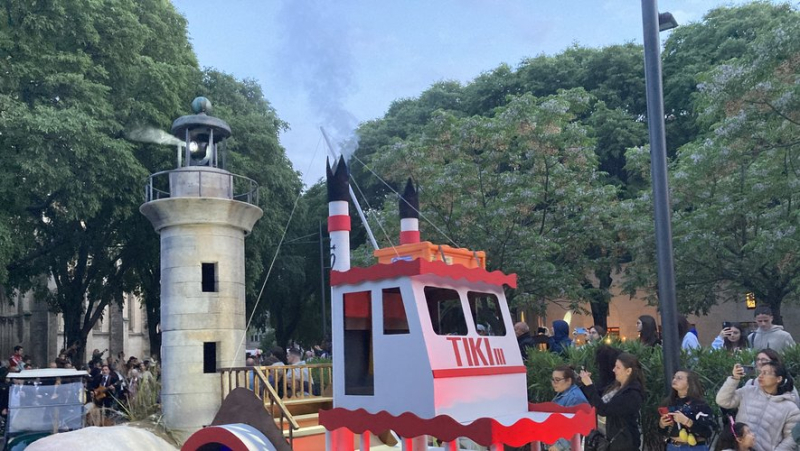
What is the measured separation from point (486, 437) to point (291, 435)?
358cm

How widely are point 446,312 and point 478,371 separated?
816 millimetres

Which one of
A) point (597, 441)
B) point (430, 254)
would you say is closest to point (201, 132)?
point (430, 254)

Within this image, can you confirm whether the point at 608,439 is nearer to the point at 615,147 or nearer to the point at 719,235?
the point at 719,235

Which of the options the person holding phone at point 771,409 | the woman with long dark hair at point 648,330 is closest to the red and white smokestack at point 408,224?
the woman with long dark hair at point 648,330

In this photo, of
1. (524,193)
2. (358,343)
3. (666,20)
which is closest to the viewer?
(358,343)

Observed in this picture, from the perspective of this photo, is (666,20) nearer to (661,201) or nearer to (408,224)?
(661,201)

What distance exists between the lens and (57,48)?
2380cm

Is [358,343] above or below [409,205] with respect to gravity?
below

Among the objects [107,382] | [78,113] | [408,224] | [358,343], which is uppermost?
[78,113]

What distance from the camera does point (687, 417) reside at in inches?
282

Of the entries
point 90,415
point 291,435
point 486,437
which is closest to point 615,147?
point 90,415

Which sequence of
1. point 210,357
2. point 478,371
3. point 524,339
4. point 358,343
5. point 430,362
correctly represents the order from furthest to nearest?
point 210,357, point 524,339, point 358,343, point 478,371, point 430,362

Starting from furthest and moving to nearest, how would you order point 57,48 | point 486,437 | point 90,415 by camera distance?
point 57,48, point 90,415, point 486,437

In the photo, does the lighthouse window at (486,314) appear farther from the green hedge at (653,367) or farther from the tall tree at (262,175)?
the tall tree at (262,175)
